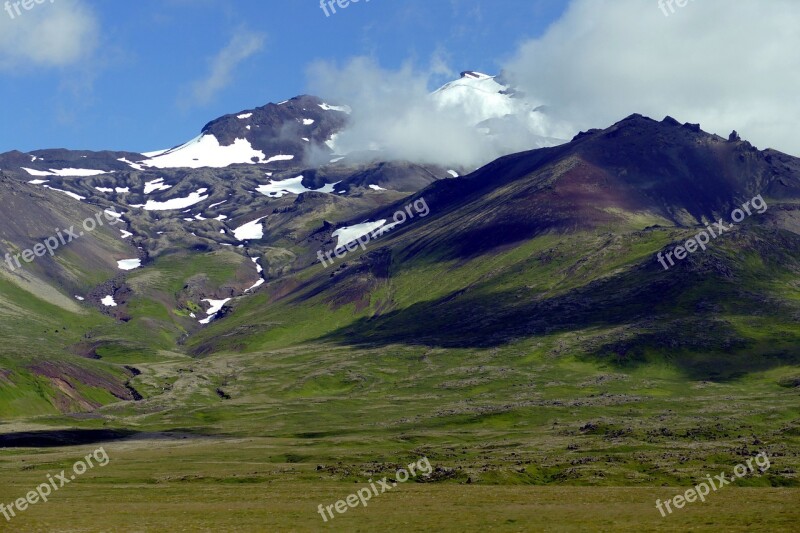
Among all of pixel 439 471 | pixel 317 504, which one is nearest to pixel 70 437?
pixel 439 471

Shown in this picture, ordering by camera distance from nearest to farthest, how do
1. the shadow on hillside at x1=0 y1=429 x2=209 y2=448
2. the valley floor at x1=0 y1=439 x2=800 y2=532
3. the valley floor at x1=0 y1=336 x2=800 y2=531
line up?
the valley floor at x1=0 y1=439 x2=800 y2=532 < the valley floor at x1=0 y1=336 x2=800 y2=531 < the shadow on hillside at x1=0 y1=429 x2=209 y2=448

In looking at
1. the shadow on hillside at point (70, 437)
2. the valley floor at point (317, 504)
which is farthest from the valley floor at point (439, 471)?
the shadow on hillside at point (70, 437)

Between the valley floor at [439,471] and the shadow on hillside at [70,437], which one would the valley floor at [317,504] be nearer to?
the valley floor at [439,471]

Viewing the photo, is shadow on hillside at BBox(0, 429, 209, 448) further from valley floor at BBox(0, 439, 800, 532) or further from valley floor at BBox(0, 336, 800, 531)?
valley floor at BBox(0, 439, 800, 532)

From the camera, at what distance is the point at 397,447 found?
152750mm

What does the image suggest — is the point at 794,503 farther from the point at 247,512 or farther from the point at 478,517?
the point at 247,512

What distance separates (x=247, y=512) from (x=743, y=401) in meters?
147

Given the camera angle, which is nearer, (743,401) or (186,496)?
(186,496)

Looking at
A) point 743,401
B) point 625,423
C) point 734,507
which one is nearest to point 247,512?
point 734,507

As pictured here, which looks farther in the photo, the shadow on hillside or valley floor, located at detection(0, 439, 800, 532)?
the shadow on hillside

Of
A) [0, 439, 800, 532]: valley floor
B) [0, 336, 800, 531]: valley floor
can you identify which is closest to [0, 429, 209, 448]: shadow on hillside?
[0, 336, 800, 531]: valley floor

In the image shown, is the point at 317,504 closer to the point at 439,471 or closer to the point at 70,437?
the point at 439,471

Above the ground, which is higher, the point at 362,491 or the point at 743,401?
the point at 362,491

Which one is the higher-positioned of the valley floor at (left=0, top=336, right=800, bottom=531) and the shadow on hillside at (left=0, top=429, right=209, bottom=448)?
the shadow on hillside at (left=0, top=429, right=209, bottom=448)
